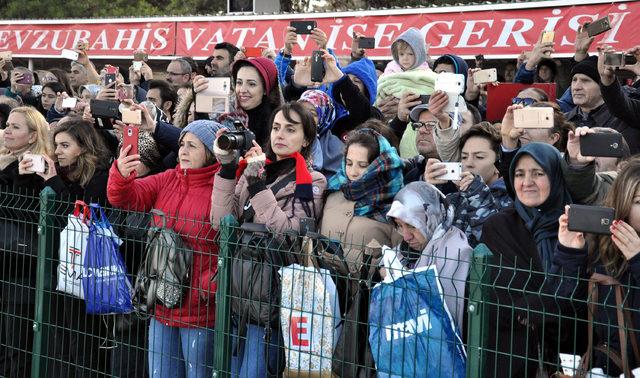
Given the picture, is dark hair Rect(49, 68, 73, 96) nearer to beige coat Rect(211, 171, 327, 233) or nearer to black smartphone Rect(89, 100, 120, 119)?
black smartphone Rect(89, 100, 120, 119)

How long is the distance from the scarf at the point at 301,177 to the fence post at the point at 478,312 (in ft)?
5.47

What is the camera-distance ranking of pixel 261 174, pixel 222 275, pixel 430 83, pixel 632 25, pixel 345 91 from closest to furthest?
pixel 222 275, pixel 261 174, pixel 345 91, pixel 430 83, pixel 632 25

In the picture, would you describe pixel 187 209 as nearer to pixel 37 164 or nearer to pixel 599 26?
pixel 37 164

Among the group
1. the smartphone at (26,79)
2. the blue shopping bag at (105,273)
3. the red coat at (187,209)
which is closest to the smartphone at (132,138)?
the red coat at (187,209)

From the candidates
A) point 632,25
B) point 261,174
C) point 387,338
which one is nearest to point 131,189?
point 261,174

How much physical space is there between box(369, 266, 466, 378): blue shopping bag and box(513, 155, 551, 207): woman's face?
72cm

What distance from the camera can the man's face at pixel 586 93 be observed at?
6898mm

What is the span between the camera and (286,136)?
5.82 metres

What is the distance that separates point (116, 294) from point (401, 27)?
844cm

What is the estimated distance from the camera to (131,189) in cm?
582

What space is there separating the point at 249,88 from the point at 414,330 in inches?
118

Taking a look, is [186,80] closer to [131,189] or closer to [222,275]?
[131,189]

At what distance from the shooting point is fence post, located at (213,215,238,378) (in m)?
4.87

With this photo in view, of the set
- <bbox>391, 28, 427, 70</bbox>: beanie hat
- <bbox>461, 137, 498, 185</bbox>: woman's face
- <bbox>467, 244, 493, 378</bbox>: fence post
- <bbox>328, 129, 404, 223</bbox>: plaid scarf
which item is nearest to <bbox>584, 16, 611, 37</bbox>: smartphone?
<bbox>391, 28, 427, 70</bbox>: beanie hat
